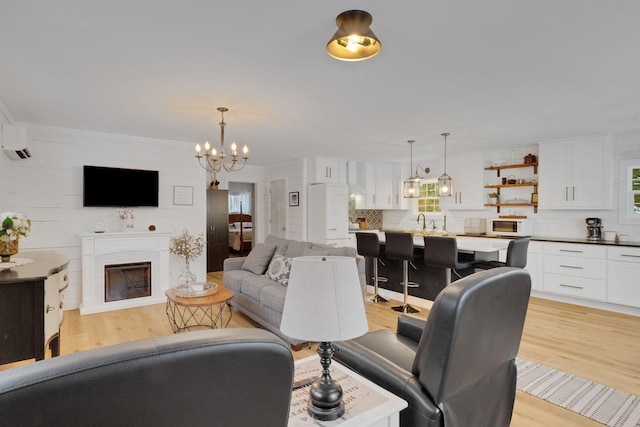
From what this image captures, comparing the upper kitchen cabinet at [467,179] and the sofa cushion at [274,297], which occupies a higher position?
the upper kitchen cabinet at [467,179]

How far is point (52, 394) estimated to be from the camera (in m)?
0.58

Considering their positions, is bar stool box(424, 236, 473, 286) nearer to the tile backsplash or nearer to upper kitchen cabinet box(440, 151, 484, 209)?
upper kitchen cabinet box(440, 151, 484, 209)

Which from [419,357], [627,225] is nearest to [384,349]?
[419,357]

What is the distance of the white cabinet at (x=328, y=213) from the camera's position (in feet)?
21.3

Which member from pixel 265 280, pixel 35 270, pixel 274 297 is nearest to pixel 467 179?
pixel 265 280

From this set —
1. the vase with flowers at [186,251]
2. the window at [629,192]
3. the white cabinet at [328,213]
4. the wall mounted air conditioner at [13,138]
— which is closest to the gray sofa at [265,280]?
the vase with flowers at [186,251]

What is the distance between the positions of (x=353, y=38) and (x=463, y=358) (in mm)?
1762

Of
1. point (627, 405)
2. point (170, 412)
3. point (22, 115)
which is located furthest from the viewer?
point (22, 115)

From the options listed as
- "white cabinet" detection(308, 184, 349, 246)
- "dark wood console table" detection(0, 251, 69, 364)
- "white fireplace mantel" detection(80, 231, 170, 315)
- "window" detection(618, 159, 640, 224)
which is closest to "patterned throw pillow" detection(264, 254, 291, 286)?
"white fireplace mantel" detection(80, 231, 170, 315)

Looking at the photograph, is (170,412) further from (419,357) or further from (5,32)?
(5,32)

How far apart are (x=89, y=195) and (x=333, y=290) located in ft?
15.7

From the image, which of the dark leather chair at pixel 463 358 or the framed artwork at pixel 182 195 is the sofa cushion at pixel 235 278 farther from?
the dark leather chair at pixel 463 358

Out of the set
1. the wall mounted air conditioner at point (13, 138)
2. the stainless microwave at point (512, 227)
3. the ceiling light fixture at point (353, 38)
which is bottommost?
the stainless microwave at point (512, 227)

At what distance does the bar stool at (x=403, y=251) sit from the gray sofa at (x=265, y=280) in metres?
0.80
